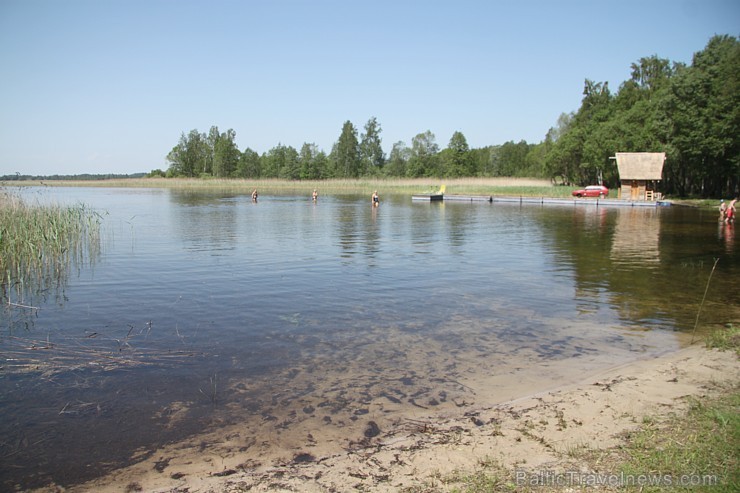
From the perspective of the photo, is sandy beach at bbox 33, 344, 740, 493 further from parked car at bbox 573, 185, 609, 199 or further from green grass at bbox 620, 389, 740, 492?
parked car at bbox 573, 185, 609, 199

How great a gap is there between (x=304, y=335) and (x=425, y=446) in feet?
15.9

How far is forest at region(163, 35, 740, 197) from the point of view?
49.0m

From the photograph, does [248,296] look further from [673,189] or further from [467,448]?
[673,189]

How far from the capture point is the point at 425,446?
567 cm

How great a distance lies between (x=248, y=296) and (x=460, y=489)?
9.64 m

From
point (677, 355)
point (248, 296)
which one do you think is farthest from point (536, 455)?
point (248, 296)

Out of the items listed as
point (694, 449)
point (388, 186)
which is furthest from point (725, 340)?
point (388, 186)

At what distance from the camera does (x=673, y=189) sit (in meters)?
→ 64.9

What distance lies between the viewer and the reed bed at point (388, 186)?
234 ft

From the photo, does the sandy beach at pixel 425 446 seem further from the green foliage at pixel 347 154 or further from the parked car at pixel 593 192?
the green foliage at pixel 347 154

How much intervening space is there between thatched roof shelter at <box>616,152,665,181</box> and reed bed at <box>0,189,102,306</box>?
168 ft

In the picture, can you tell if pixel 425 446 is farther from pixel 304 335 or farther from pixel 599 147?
pixel 599 147

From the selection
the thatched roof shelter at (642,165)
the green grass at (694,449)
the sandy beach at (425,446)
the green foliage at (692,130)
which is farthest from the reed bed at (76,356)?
the thatched roof shelter at (642,165)

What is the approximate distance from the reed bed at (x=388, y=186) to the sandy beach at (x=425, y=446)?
6063 centimetres
